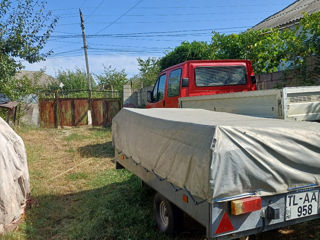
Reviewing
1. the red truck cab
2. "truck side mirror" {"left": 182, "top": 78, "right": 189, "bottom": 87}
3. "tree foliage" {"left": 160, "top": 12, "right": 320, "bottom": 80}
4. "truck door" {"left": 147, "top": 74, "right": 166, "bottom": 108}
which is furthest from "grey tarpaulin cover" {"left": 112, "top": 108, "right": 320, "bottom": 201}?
"tree foliage" {"left": 160, "top": 12, "right": 320, "bottom": 80}

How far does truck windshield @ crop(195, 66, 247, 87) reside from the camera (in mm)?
5340

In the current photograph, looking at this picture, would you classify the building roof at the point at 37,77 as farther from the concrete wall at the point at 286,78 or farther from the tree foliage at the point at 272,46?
the concrete wall at the point at 286,78

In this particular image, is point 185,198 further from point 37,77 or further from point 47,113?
point 37,77

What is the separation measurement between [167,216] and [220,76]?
3489 millimetres

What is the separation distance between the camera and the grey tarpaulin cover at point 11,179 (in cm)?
307

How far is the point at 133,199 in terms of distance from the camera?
13.2 ft

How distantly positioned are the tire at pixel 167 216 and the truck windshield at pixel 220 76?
117 inches

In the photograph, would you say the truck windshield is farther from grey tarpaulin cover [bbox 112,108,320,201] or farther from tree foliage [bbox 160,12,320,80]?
grey tarpaulin cover [bbox 112,108,320,201]

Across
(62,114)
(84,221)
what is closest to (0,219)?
(84,221)

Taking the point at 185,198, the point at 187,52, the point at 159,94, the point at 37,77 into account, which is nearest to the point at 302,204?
the point at 185,198

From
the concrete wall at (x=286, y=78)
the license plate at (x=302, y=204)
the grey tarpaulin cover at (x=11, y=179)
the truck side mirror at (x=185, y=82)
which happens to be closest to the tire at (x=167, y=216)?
the license plate at (x=302, y=204)

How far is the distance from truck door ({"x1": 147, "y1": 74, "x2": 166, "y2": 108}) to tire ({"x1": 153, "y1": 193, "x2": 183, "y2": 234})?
3.20 metres

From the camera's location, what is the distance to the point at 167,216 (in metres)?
2.88

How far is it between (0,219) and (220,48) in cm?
722
